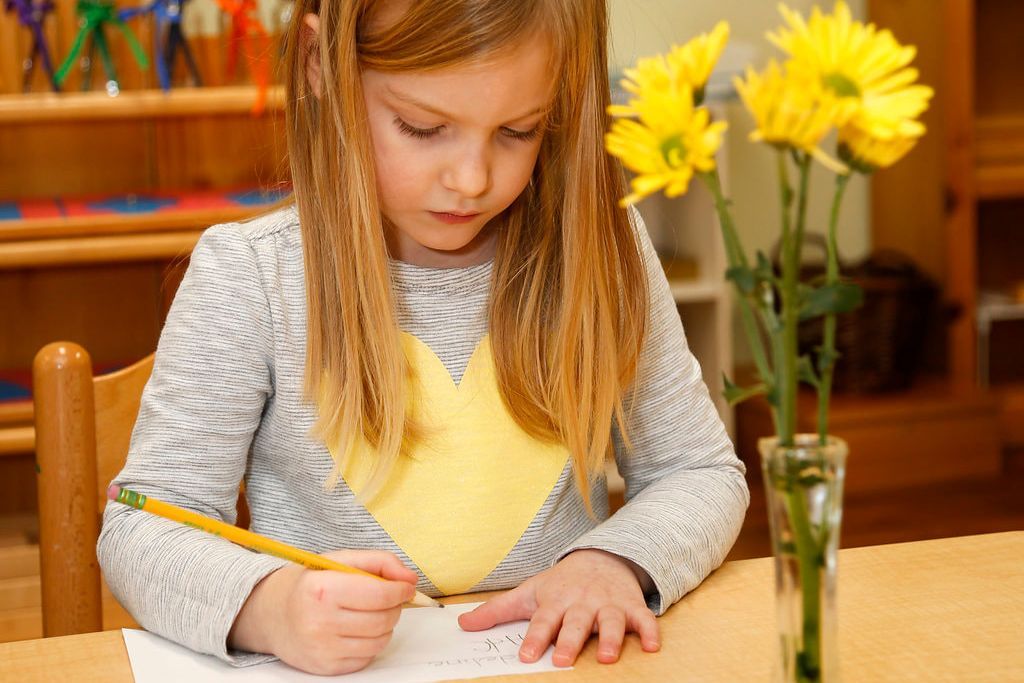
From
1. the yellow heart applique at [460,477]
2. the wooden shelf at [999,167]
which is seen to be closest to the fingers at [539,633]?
the yellow heart applique at [460,477]

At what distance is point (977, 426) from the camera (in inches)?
111

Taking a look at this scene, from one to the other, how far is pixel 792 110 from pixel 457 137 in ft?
1.50

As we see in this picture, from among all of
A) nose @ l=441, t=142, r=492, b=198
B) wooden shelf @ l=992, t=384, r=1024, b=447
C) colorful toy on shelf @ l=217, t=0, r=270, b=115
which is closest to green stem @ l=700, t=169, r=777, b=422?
nose @ l=441, t=142, r=492, b=198

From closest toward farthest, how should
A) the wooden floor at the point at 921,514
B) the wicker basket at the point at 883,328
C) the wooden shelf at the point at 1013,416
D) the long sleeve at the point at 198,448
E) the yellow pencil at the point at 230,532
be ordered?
the yellow pencil at the point at 230,532 < the long sleeve at the point at 198,448 < the wooden floor at the point at 921,514 < the wicker basket at the point at 883,328 < the wooden shelf at the point at 1013,416

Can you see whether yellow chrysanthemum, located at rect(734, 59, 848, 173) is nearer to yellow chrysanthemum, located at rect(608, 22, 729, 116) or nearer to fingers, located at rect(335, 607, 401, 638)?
yellow chrysanthemum, located at rect(608, 22, 729, 116)

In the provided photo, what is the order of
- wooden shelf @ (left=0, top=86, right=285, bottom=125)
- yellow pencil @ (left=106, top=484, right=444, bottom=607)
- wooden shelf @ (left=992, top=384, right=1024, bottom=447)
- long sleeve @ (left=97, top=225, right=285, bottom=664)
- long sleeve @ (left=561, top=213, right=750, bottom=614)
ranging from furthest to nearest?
wooden shelf @ (left=992, top=384, right=1024, bottom=447) < wooden shelf @ (left=0, top=86, right=285, bottom=125) < long sleeve @ (left=561, top=213, right=750, bottom=614) < long sleeve @ (left=97, top=225, right=285, bottom=664) < yellow pencil @ (left=106, top=484, right=444, bottom=607)

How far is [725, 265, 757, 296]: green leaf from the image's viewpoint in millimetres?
474

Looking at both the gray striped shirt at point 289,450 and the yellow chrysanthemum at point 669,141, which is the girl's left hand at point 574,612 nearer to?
the gray striped shirt at point 289,450

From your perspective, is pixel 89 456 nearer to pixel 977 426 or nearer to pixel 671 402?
pixel 671 402

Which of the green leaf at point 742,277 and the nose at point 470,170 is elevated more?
the nose at point 470,170

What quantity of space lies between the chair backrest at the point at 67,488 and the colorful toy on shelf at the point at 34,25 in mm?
1414

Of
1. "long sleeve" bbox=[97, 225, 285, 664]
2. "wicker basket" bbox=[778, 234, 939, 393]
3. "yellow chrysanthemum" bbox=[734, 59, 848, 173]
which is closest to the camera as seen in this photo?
"yellow chrysanthemum" bbox=[734, 59, 848, 173]

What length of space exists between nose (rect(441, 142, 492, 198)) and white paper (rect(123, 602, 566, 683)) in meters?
0.28

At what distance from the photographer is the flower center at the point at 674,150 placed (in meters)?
0.46
